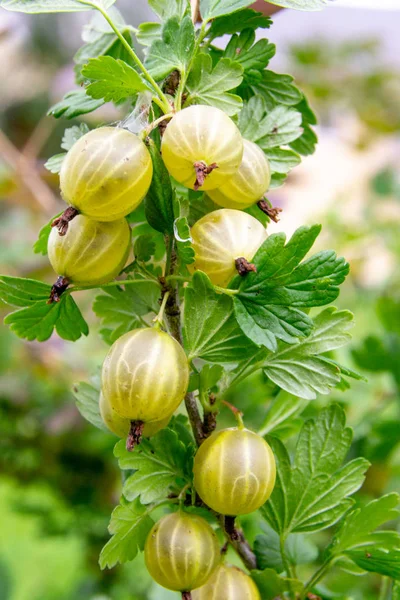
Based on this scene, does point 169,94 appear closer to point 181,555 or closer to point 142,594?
point 181,555

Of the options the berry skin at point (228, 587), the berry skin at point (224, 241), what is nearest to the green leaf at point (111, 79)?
the berry skin at point (224, 241)

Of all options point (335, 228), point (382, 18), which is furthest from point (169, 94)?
point (382, 18)

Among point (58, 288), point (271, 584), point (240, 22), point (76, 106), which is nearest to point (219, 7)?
point (240, 22)

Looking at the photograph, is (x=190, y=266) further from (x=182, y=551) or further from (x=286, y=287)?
(x=182, y=551)

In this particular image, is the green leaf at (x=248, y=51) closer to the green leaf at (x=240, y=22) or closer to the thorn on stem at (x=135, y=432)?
the green leaf at (x=240, y=22)

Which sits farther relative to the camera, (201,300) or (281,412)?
(281,412)

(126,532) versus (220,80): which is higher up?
(220,80)
